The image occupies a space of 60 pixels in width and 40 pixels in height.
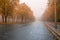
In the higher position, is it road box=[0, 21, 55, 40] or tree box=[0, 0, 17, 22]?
tree box=[0, 0, 17, 22]

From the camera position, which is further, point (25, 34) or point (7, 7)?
point (7, 7)

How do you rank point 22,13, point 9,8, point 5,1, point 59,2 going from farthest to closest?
point 22,13 < point 59,2 < point 9,8 < point 5,1

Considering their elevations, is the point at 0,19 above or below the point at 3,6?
below

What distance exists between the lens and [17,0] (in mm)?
68750

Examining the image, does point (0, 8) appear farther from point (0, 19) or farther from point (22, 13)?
point (22, 13)

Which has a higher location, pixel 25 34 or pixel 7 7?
pixel 7 7

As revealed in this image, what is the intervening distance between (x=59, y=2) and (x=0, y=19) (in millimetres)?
21962

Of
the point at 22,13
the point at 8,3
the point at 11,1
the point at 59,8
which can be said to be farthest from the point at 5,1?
the point at 22,13

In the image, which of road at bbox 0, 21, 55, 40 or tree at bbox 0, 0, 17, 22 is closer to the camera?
road at bbox 0, 21, 55, 40

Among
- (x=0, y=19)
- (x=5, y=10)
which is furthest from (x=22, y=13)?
(x=5, y=10)

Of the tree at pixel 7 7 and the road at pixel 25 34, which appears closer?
the road at pixel 25 34

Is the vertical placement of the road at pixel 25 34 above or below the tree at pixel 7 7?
below

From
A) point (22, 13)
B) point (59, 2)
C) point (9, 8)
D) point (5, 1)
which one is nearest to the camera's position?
point (5, 1)

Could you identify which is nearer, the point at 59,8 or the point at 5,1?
the point at 5,1
